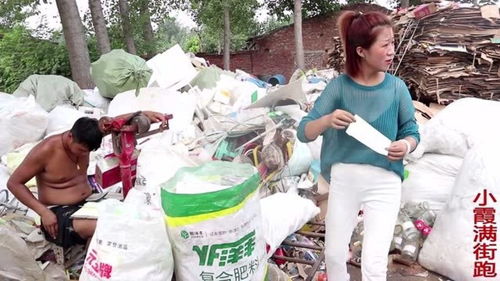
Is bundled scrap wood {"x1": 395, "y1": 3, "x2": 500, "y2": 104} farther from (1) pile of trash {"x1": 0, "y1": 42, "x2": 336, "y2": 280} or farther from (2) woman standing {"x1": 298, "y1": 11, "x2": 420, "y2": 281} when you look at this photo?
(2) woman standing {"x1": 298, "y1": 11, "x2": 420, "y2": 281}

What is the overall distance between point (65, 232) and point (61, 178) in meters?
0.32

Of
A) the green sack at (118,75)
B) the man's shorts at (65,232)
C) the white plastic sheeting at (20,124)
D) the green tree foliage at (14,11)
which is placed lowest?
the man's shorts at (65,232)

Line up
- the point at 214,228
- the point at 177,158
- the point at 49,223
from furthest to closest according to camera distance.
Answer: the point at 177,158 → the point at 49,223 → the point at 214,228

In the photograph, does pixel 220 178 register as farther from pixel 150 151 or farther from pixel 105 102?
pixel 105 102

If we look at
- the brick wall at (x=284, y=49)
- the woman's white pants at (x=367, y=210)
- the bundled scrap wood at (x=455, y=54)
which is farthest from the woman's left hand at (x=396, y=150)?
the brick wall at (x=284, y=49)

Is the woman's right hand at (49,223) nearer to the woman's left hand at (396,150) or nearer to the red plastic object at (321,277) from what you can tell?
the red plastic object at (321,277)

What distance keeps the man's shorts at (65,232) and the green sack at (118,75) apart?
2374 millimetres

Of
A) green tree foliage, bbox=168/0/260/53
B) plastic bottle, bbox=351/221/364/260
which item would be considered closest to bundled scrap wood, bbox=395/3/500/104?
plastic bottle, bbox=351/221/364/260

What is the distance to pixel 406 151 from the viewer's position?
1798mm

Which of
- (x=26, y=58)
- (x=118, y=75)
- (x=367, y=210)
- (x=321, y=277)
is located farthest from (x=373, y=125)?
(x=26, y=58)

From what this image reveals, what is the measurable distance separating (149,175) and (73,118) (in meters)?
1.65

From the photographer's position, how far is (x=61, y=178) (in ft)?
7.74

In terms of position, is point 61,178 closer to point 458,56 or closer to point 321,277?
point 321,277

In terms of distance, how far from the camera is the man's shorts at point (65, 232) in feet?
7.17
